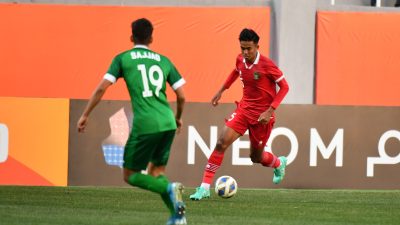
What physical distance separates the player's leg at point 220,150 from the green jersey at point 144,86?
3.62 meters

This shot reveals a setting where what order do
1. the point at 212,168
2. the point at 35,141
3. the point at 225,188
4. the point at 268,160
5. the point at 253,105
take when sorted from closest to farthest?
1. the point at 225,188
2. the point at 212,168
3. the point at 253,105
4. the point at 268,160
5. the point at 35,141

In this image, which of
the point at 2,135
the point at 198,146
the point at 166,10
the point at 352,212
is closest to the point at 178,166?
the point at 198,146

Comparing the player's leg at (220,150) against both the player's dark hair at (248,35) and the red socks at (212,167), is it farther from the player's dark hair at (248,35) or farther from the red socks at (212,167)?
the player's dark hair at (248,35)

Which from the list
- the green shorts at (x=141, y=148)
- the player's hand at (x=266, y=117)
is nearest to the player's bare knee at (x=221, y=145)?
the player's hand at (x=266, y=117)

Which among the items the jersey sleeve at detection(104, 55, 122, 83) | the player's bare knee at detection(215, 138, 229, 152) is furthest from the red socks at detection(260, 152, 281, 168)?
the jersey sleeve at detection(104, 55, 122, 83)

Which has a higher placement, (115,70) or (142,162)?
(115,70)

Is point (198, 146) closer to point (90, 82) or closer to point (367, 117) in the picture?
point (367, 117)

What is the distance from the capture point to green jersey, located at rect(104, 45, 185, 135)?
9.24m

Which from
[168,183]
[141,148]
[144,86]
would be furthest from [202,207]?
[144,86]

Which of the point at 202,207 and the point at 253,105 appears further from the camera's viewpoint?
the point at 253,105

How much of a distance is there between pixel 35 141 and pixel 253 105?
13.7 feet

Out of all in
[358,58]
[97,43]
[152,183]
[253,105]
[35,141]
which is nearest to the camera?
[152,183]

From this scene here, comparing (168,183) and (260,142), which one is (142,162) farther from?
(260,142)

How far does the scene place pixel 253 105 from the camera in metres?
13.2
